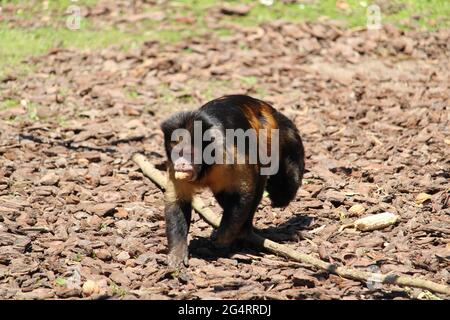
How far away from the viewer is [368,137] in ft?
37.3

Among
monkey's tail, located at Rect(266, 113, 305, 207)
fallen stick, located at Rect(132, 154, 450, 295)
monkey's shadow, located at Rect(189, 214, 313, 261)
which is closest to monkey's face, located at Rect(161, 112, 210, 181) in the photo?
monkey's shadow, located at Rect(189, 214, 313, 261)

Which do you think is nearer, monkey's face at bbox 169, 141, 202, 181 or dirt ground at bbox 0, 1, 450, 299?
dirt ground at bbox 0, 1, 450, 299

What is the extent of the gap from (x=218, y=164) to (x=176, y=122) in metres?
0.60

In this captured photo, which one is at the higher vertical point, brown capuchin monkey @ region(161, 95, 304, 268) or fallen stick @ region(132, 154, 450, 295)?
brown capuchin monkey @ region(161, 95, 304, 268)

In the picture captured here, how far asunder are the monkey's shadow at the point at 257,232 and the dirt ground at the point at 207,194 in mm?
26

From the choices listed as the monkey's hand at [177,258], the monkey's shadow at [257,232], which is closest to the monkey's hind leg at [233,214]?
the monkey's shadow at [257,232]

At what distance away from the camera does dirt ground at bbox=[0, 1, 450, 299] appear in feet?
24.2

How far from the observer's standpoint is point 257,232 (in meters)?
8.73

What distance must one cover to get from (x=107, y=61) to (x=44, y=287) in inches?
306

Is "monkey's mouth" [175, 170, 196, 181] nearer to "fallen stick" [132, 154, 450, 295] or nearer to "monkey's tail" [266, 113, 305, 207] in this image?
"fallen stick" [132, 154, 450, 295]

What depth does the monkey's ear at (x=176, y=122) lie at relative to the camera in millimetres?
7734

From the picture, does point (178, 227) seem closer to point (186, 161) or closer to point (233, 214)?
point (233, 214)
